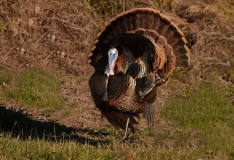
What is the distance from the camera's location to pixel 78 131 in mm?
7426

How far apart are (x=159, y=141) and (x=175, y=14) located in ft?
12.9

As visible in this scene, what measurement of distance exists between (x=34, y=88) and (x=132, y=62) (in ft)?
8.41

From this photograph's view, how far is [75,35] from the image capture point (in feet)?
33.5

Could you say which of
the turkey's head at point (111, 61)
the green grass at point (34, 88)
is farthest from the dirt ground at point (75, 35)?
the turkey's head at point (111, 61)

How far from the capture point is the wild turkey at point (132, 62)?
605 cm

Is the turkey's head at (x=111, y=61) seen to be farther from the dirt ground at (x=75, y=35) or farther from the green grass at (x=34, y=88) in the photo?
the dirt ground at (x=75, y=35)

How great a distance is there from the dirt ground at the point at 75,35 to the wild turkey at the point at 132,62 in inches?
81.6

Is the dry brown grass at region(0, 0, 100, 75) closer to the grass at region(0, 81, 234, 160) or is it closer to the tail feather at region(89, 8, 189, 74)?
the grass at region(0, 81, 234, 160)

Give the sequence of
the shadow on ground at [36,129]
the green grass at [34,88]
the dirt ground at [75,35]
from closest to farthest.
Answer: the shadow on ground at [36,129] → the green grass at [34,88] → the dirt ground at [75,35]

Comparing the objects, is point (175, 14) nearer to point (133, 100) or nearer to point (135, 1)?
point (135, 1)

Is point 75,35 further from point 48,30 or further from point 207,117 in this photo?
point 207,117

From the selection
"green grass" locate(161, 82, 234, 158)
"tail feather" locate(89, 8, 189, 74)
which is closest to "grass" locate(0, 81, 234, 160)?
"green grass" locate(161, 82, 234, 158)

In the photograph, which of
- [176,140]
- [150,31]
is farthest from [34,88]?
[176,140]

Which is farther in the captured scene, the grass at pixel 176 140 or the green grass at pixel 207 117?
the green grass at pixel 207 117
